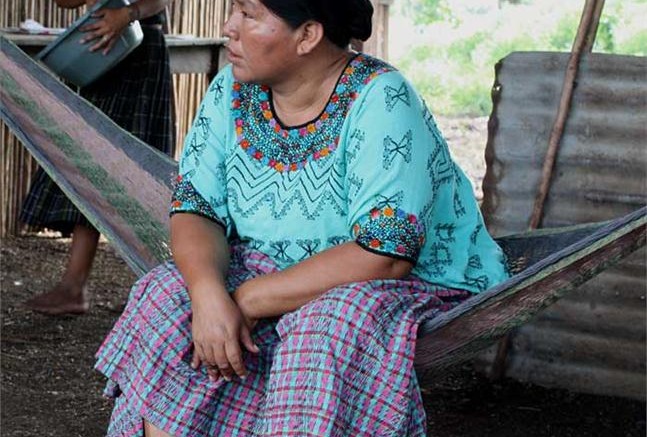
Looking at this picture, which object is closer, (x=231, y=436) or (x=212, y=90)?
(x=231, y=436)

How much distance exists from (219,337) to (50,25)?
3.57 meters

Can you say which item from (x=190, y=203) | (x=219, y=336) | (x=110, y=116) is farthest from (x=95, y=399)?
(x=219, y=336)

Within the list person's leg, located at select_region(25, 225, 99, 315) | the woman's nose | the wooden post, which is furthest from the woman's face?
person's leg, located at select_region(25, 225, 99, 315)

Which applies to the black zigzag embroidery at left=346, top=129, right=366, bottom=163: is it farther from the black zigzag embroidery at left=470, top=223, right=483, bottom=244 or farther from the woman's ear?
the black zigzag embroidery at left=470, top=223, right=483, bottom=244

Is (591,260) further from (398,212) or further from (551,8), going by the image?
(551,8)

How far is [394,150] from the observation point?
7.33 feet

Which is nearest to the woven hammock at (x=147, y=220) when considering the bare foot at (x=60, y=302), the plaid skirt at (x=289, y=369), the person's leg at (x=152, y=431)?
the plaid skirt at (x=289, y=369)

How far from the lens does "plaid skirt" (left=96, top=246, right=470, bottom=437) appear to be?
2.04 meters

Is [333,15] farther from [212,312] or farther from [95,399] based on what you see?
[95,399]

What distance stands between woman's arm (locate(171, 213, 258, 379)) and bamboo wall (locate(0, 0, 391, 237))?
315cm

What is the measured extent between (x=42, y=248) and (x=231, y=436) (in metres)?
3.41

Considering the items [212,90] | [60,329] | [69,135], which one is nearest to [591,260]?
[212,90]

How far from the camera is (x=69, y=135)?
124 inches

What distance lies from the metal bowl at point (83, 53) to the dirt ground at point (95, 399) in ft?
2.78
